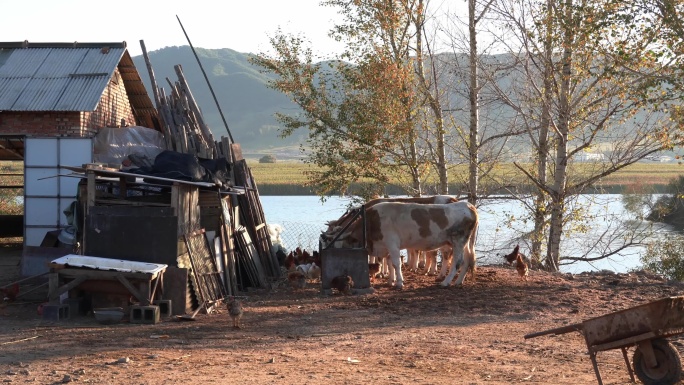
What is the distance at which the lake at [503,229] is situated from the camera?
25.0 m

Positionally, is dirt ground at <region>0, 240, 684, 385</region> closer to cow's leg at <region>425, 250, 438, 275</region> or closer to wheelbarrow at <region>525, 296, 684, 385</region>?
wheelbarrow at <region>525, 296, 684, 385</region>

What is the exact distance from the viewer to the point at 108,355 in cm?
1031

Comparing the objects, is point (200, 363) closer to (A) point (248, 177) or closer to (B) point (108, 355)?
(B) point (108, 355)

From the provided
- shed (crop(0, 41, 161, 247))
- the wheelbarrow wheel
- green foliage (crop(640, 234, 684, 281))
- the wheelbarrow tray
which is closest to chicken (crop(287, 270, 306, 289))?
shed (crop(0, 41, 161, 247))

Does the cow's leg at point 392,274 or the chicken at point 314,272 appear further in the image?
the chicken at point 314,272

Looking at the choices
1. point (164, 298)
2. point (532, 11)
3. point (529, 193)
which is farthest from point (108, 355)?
point (529, 193)

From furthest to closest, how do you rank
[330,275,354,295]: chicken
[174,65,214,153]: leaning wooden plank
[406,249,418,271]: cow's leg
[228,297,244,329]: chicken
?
[406,249,418,271]: cow's leg, [174,65,214,153]: leaning wooden plank, [330,275,354,295]: chicken, [228,297,244,329]: chicken

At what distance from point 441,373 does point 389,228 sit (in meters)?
8.06

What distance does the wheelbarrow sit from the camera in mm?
8258

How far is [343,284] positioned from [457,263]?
2.54 metres

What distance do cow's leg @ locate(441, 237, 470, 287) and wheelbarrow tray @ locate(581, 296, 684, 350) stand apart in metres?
8.54

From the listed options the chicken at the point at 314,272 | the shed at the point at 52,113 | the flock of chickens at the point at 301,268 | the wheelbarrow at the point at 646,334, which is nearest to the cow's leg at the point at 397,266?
the flock of chickens at the point at 301,268

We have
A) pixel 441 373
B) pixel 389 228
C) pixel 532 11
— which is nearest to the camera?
pixel 441 373

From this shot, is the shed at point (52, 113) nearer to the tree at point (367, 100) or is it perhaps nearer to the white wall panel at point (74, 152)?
the white wall panel at point (74, 152)
